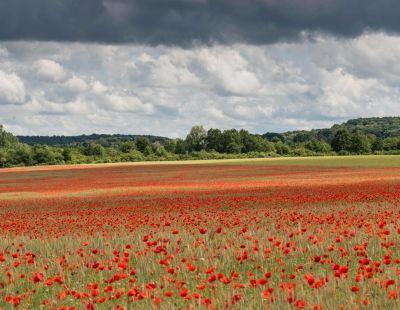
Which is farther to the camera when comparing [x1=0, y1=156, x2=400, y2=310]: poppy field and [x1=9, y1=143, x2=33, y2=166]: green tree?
[x1=9, y1=143, x2=33, y2=166]: green tree

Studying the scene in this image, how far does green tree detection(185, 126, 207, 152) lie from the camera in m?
197

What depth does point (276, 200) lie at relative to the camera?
29328 mm

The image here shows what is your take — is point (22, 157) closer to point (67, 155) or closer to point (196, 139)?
point (67, 155)

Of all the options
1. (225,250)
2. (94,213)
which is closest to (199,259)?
(225,250)

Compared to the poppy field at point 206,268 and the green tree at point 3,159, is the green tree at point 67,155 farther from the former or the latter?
the poppy field at point 206,268

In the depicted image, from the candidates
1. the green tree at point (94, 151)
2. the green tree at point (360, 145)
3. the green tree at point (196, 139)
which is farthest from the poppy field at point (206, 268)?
the green tree at point (360, 145)

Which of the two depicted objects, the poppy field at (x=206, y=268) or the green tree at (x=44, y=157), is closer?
the poppy field at (x=206, y=268)

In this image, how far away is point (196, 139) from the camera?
19700 centimetres

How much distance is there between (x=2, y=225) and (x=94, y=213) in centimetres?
503

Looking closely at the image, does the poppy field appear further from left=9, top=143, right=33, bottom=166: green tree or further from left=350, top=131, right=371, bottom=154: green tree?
left=350, top=131, right=371, bottom=154: green tree

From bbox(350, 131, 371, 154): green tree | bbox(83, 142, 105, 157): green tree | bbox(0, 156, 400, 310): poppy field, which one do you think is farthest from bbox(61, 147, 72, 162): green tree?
bbox(0, 156, 400, 310): poppy field

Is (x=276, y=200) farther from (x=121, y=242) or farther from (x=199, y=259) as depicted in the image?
(x=199, y=259)

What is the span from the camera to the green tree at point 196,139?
7756 inches

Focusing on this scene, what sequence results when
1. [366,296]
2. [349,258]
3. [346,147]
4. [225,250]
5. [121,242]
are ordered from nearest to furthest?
1. [366,296]
2. [349,258]
3. [225,250]
4. [121,242]
5. [346,147]
